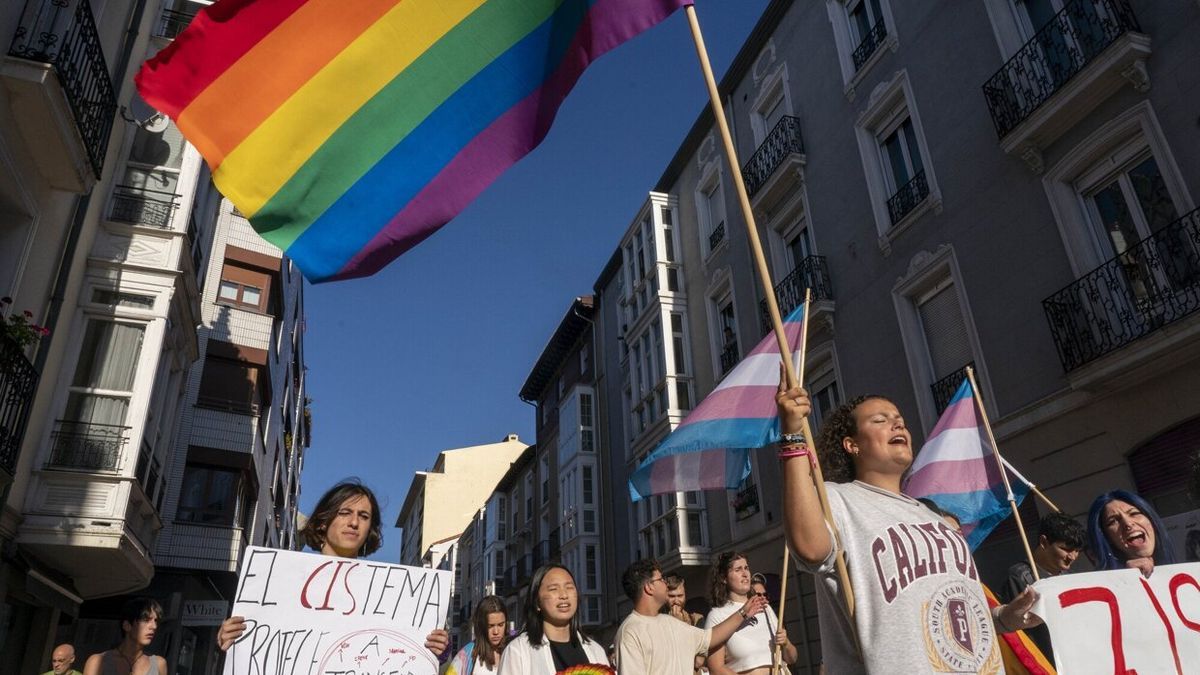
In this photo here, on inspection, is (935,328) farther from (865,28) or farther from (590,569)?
(590,569)

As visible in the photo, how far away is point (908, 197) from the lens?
1409cm

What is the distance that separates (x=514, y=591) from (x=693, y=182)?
25054 millimetres

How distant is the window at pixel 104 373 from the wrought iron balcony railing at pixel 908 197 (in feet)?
41.3

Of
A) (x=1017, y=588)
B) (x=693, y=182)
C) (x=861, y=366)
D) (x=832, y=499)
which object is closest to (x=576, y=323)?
(x=693, y=182)

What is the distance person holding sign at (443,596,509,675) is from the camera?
649 cm

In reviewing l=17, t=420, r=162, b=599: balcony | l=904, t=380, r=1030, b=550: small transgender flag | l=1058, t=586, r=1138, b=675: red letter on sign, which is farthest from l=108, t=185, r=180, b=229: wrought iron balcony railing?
l=1058, t=586, r=1138, b=675: red letter on sign

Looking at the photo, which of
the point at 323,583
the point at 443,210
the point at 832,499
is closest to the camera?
the point at 832,499

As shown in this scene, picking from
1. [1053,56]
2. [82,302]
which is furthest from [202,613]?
[1053,56]

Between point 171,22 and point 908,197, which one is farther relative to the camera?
point 171,22

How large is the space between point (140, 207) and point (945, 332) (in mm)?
13073

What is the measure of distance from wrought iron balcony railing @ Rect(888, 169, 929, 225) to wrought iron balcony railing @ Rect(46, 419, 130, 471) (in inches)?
504

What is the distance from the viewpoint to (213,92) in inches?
161

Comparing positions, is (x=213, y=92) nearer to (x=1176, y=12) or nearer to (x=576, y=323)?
(x=1176, y=12)

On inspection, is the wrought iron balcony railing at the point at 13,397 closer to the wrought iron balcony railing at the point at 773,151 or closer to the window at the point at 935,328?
the window at the point at 935,328
